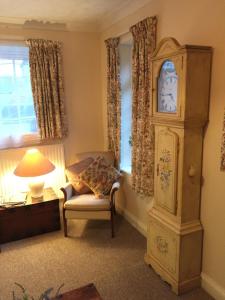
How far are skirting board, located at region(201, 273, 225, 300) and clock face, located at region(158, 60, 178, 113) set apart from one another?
1422 mm

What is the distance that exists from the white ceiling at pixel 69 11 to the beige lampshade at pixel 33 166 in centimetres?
161

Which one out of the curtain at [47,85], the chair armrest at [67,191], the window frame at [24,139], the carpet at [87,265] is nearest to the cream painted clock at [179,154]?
the carpet at [87,265]

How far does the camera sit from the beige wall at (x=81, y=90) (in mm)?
3635

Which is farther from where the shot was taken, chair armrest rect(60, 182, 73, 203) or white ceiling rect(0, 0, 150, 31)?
chair armrest rect(60, 182, 73, 203)

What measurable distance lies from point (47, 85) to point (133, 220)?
206 cm

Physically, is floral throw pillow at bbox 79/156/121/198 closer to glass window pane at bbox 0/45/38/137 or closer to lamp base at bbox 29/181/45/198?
lamp base at bbox 29/181/45/198

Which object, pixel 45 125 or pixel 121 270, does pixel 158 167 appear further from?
pixel 45 125

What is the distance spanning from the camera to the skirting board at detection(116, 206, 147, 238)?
311 centimetres

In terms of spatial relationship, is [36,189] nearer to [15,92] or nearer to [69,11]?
[15,92]

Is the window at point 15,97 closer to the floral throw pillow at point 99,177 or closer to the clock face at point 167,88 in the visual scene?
the floral throw pillow at point 99,177

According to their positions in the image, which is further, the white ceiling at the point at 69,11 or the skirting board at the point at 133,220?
the skirting board at the point at 133,220

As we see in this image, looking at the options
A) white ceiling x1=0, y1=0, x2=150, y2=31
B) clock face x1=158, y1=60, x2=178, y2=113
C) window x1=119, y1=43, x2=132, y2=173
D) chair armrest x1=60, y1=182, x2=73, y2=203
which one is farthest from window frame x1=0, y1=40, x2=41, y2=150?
clock face x1=158, y1=60, x2=178, y2=113

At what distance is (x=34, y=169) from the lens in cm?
307

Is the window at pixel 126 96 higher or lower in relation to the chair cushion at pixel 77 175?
higher
